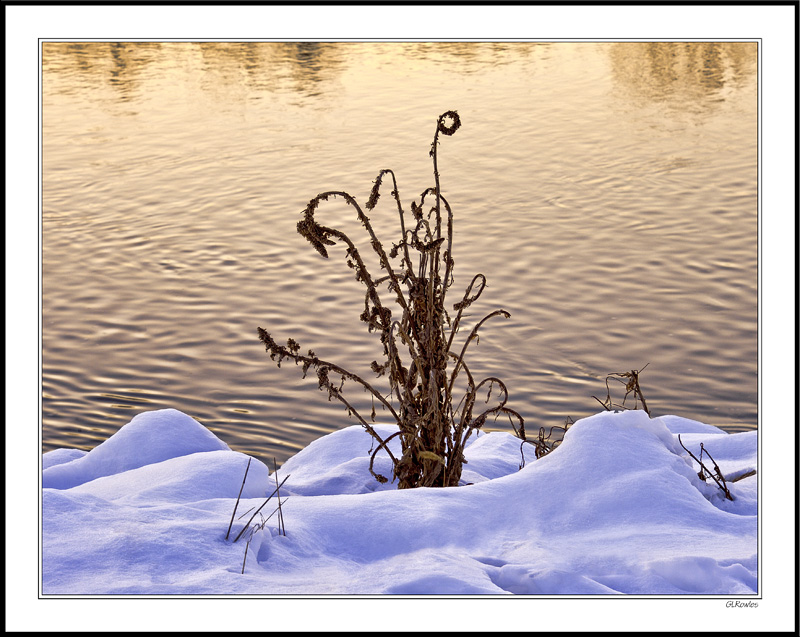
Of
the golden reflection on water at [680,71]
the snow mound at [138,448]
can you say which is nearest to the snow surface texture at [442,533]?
the snow mound at [138,448]

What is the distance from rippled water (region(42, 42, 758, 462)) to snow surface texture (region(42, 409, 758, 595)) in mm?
2590

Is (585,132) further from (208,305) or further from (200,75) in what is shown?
(200,75)

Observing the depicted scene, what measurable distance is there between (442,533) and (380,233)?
20.1 ft

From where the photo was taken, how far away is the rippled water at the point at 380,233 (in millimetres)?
6477

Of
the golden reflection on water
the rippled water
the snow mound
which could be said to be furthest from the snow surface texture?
the golden reflection on water

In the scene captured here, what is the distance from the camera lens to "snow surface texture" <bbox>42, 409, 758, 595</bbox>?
2506 mm

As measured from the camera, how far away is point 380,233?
8.73 m

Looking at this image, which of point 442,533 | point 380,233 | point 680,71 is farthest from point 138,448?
point 680,71

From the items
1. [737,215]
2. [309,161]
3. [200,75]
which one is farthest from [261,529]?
[200,75]

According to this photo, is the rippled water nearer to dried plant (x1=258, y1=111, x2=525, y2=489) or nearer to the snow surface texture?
dried plant (x1=258, y1=111, x2=525, y2=489)

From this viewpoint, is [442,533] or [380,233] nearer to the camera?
[442,533]

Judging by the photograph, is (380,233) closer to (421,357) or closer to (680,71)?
(421,357)

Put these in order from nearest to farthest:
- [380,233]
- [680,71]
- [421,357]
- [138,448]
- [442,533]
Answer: [442,533], [421,357], [138,448], [380,233], [680,71]

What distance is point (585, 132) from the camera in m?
11.8
